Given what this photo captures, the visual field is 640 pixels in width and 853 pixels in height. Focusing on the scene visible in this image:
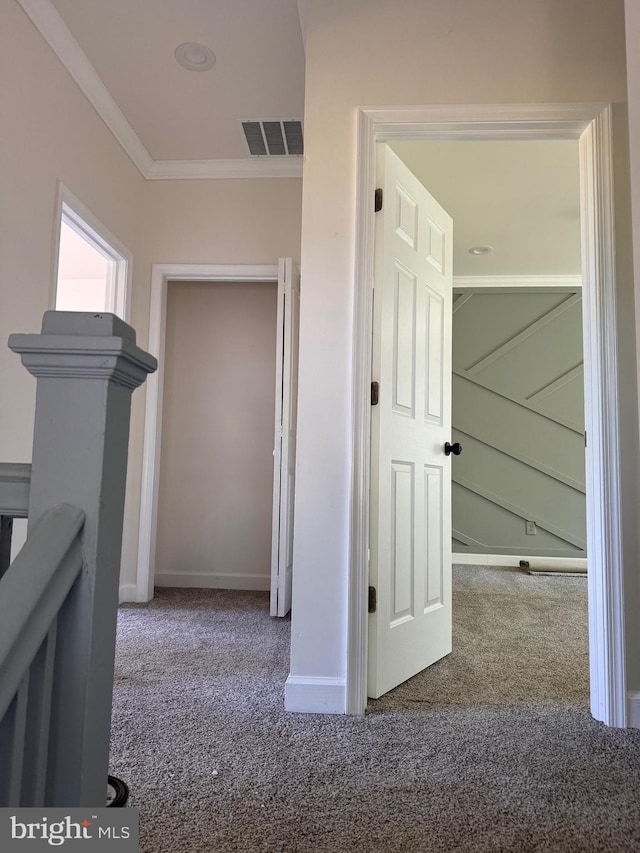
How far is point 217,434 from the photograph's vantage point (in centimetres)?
403

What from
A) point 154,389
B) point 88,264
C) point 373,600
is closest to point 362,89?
point 373,600

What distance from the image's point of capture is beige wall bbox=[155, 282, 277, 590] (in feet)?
13.0

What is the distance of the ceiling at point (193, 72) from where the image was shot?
2.35 metres

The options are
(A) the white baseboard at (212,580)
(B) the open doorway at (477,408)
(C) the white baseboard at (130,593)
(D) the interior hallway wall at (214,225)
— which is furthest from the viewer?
(A) the white baseboard at (212,580)

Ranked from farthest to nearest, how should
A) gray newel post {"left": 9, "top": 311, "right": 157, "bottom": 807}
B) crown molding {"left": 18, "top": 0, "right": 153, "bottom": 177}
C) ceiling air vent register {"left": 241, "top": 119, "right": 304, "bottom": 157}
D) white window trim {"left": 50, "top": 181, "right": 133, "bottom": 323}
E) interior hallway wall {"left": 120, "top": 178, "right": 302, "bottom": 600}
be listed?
interior hallway wall {"left": 120, "top": 178, "right": 302, "bottom": 600}, ceiling air vent register {"left": 241, "top": 119, "right": 304, "bottom": 157}, white window trim {"left": 50, "top": 181, "right": 133, "bottom": 323}, crown molding {"left": 18, "top": 0, "right": 153, "bottom": 177}, gray newel post {"left": 9, "top": 311, "right": 157, "bottom": 807}

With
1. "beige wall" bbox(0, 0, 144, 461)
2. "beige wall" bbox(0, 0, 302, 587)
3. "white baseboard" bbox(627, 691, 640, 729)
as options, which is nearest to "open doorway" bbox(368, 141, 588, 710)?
"white baseboard" bbox(627, 691, 640, 729)

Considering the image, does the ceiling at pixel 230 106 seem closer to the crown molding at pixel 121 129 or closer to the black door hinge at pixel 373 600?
the crown molding at pixel 121 129

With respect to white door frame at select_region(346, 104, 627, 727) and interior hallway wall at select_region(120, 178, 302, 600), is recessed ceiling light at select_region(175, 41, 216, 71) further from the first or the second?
white door frame at select_region(346, 104, 627, 727)

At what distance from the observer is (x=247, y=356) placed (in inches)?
159

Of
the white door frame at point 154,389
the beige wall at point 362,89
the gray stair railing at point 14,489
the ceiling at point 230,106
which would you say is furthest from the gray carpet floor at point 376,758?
the ceiling at point 230,106

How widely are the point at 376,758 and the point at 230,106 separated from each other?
3.10 metres

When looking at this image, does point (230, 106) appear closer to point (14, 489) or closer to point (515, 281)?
point (14, 489)

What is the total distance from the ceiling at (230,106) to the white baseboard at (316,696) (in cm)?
253

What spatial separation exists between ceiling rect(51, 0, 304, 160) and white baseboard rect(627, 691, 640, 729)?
2965mm
